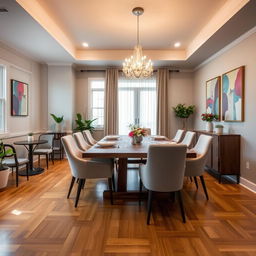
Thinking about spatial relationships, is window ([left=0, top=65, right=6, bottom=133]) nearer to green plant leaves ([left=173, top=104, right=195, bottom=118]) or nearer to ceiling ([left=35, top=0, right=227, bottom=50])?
ceiling ([left=35, top=0, right=227, bottom=50])

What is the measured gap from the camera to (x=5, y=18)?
121 inches

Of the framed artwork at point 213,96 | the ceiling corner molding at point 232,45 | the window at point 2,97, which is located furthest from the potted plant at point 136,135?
the window at point 2,97

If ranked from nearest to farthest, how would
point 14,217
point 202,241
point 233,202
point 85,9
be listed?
point 202,241 < point 14,217 < point 233,202 < point 85,9

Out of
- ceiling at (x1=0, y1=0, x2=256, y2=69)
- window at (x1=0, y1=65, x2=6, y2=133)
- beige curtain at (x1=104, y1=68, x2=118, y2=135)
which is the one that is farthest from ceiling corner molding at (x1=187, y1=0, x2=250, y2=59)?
window at (x1=0, y1=65, x2=6, y2=133)

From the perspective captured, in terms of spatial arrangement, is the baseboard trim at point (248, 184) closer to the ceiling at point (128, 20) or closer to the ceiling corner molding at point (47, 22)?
the ceiling at point (128, 20)

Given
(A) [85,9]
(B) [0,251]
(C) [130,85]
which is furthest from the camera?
(C) [130,85]

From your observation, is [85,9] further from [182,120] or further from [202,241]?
[182,120]

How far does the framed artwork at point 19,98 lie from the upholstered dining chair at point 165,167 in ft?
12.4

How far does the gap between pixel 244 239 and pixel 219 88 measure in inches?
133

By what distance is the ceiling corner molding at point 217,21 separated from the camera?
2.86 metres

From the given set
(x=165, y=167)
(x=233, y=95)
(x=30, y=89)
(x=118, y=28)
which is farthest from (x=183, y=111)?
(x=30, y=89)

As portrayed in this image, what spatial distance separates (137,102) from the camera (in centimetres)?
634

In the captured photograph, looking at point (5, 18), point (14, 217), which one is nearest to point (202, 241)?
point (14, 217)

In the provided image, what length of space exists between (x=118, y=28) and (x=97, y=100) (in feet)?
8.97
